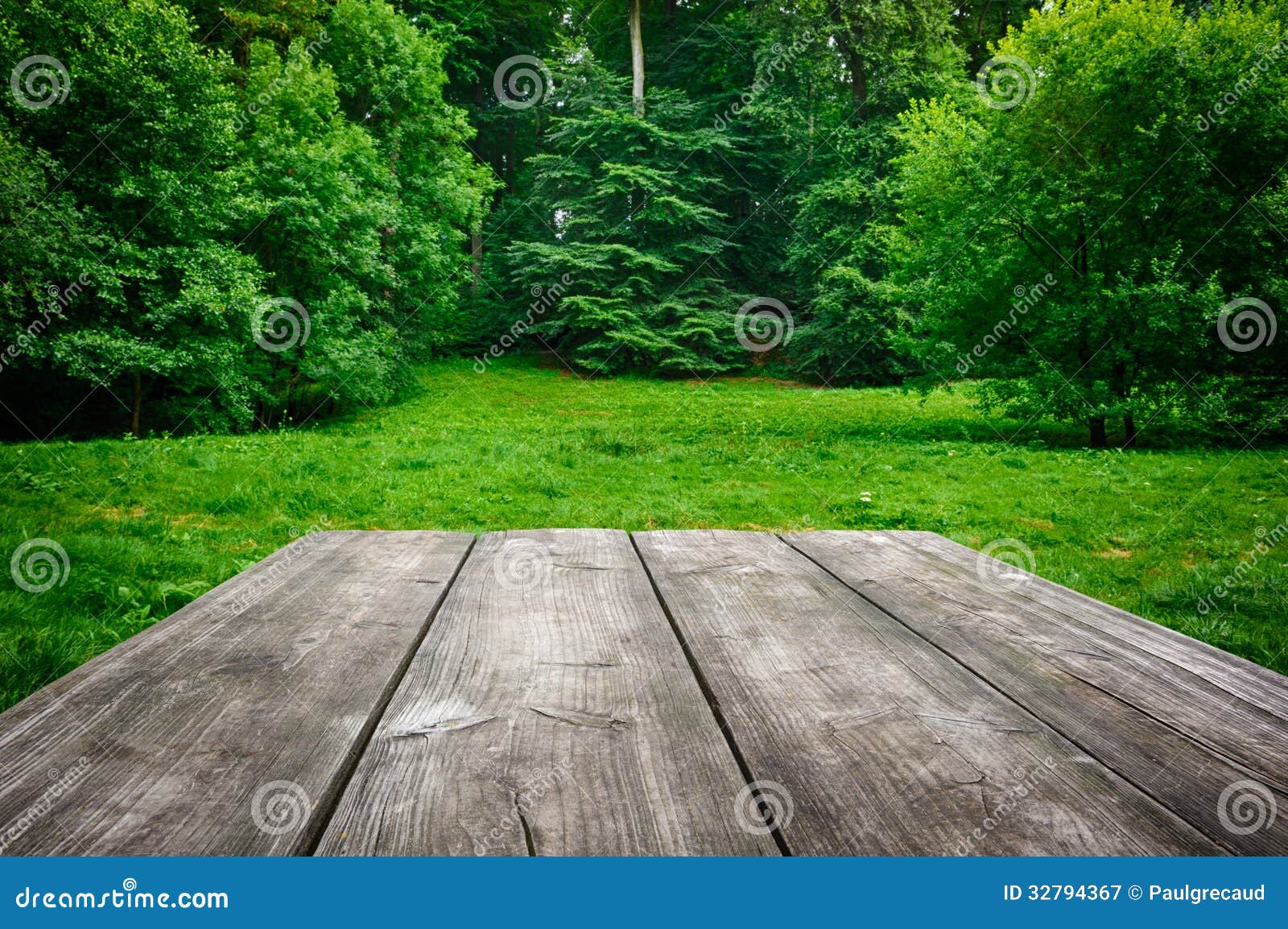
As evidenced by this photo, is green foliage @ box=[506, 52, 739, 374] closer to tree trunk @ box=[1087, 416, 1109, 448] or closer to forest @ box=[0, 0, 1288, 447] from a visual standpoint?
forest @ box=[0, 0, 1288, 447]

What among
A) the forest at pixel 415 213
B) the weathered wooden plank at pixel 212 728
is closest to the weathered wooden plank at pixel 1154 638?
the weathered wooden plank at pixel 212 728

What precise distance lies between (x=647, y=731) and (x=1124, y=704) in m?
0.70

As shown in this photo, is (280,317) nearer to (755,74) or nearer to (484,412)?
(484,412)

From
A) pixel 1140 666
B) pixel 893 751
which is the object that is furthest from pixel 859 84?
pixel 893 751

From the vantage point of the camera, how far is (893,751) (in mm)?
912

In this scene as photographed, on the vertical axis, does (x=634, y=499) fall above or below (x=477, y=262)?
below

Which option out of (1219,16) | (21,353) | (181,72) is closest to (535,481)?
(21,353)

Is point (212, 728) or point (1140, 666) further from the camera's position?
point (1140, 666)

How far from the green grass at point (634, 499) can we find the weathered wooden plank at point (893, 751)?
3063 mm

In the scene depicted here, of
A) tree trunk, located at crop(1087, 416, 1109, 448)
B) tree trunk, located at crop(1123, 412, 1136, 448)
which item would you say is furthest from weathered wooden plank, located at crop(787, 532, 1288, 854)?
tree trunk, located at crop(1123, 412, 1136, 448)

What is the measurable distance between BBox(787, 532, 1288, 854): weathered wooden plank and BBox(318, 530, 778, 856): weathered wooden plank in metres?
0.48

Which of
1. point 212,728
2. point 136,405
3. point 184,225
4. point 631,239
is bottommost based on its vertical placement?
point 136,405

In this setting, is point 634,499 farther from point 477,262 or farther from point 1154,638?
point 477,262

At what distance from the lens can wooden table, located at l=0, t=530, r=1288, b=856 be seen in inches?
29.9
